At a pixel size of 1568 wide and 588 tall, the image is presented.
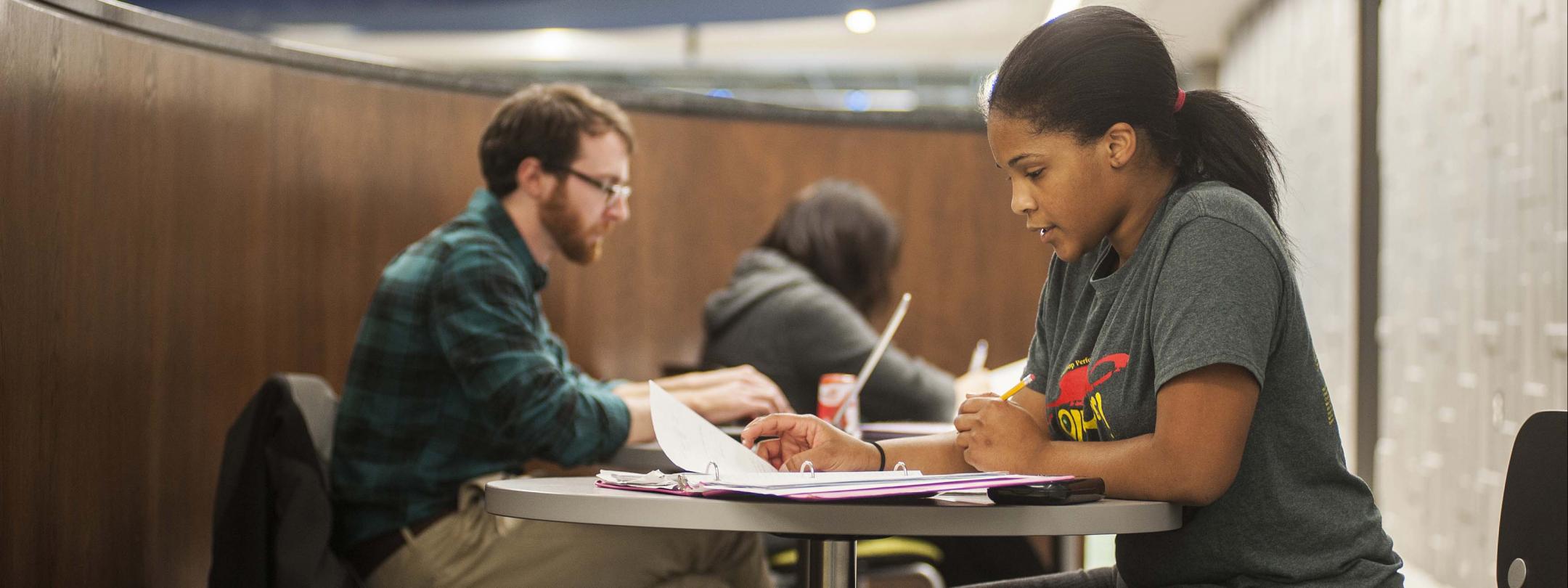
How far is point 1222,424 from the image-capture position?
1.10 meters

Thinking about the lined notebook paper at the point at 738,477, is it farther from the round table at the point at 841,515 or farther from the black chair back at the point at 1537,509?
the black chair back at the point at 1537,509

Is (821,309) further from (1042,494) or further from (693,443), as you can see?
(1042,494)

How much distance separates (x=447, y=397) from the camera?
1856 millimetres

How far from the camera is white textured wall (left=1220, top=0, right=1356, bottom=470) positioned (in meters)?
3.72

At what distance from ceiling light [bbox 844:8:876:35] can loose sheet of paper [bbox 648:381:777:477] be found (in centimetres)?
606

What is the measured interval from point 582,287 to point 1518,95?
215 centimetres

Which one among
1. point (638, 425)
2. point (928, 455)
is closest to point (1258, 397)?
point (928, 455)

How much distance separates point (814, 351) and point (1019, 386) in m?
1.43

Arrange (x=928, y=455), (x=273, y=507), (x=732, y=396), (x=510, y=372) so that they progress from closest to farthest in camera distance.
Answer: (x=928, y=455)
(x=273, y=507)
(x=510, y=372)
(x=732, y=396)

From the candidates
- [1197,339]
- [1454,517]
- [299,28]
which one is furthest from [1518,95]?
[299,28]

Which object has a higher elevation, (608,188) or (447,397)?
(608,188)

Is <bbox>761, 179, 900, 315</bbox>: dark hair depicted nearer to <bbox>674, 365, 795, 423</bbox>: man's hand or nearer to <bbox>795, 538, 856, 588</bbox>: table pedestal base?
<bbox>674, 365, 795, 423</bbox>: man's hand

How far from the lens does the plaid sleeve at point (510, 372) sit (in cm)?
173

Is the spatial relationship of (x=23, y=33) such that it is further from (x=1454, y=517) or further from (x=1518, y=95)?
(x=1454, y=517)
